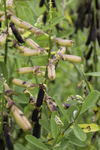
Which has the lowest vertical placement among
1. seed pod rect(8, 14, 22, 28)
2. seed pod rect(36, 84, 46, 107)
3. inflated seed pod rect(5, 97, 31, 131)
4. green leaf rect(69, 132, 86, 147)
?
→ green leaf rect(69, 132, 86, 147)

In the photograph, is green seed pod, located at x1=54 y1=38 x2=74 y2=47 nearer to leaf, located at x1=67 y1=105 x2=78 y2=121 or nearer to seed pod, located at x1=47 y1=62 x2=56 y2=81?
seed pod, located at x1=47 y1=62 x2=56 y2=81

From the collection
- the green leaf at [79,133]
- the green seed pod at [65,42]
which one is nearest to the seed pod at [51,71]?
the green seed pod at [65,42]

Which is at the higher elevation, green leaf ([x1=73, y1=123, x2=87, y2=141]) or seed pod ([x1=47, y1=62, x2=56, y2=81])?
seed pod ([x1=47, y1=62, x2=56, y2=81])

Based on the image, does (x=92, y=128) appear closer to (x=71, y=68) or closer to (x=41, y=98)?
(x=41, y=98)

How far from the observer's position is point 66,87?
2158 millimetres

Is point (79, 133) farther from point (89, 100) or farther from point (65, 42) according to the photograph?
point (65, 42)

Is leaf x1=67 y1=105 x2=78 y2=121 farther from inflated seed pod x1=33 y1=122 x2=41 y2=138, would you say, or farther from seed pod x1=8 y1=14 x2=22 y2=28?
seed pod x1=8 y1=14 x2=22 y2=28

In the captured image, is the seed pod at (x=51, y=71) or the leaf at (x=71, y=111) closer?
the seed pod at (x=51, y=71)

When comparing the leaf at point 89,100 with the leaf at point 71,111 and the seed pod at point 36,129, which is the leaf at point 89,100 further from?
the seed pod at point 36,129

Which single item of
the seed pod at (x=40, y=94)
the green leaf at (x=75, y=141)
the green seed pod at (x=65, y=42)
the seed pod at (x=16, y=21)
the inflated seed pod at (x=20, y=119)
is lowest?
the green leaf at (x=75, y=141)

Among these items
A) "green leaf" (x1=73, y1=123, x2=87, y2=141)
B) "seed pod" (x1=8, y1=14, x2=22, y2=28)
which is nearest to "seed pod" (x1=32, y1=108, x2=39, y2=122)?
"green leaf" (x1=73, y1=123, x2=87, y2=141)

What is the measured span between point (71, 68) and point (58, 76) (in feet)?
1.10

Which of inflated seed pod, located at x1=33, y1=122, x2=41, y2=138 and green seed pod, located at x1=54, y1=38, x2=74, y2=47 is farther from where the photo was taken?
inflated seed pod, located at x1=33, y1=122, x2=41, y2=138

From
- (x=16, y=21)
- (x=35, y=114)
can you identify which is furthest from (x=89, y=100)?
(x=16, y=21)
